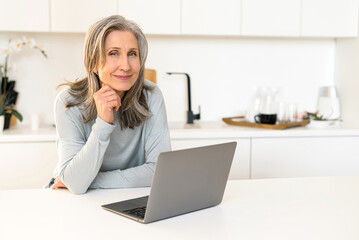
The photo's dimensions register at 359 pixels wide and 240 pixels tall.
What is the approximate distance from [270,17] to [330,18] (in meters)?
0.45

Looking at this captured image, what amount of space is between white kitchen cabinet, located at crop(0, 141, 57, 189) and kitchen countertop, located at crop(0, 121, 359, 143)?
4 centimetres

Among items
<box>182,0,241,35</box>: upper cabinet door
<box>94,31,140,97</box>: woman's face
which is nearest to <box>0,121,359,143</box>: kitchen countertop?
<box>182,0,241,35</box>: upper cabinet door

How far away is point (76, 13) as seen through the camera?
127 inches

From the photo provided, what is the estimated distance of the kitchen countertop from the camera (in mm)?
3043

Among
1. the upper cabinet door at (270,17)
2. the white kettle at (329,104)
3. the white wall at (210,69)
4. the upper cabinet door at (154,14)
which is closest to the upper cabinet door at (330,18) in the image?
the upper cabinet door at (270,17)

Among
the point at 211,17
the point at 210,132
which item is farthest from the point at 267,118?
the point at 211,17

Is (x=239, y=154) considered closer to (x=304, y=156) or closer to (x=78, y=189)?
(x=304, y=156)

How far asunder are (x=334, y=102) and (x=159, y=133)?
2.12 metres

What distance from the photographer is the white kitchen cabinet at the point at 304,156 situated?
10.7 feet

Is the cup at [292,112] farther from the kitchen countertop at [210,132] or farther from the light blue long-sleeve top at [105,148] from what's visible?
the light blue long-sleeve top at [105,148]

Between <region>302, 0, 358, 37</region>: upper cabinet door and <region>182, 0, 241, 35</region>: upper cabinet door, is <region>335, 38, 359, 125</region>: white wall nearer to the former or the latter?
<region>302, 0, 358, 37</region>: upper cabinet door

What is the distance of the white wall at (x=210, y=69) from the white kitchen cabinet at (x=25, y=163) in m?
0.58

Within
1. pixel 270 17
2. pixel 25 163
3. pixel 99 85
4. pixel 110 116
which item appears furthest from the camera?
pixel 270 17

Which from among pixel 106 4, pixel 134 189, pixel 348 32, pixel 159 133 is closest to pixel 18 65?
pixel 106 4
